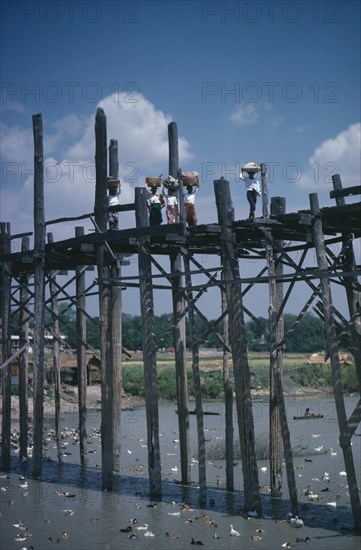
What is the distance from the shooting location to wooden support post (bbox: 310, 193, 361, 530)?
1147cm

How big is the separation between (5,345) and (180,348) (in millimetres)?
5336

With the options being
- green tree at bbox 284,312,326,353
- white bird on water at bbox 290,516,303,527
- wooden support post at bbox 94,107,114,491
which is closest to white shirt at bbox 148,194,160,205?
wooden support post at bbox 94,107,114,491

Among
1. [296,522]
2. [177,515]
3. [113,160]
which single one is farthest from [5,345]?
[296,522]

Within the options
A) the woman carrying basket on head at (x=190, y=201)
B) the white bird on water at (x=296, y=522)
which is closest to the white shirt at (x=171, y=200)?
the woman carrying basket on head at (x=190, y=201)

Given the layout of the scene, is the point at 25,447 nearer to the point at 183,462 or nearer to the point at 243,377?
the point at 183,462

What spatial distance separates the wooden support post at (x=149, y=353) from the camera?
580 inches

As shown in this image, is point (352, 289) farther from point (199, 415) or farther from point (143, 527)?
point (143, 527)

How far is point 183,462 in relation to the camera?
1625 centimetres

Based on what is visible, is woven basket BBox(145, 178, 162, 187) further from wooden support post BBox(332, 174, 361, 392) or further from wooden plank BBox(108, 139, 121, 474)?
wooden support post BBox(332, 174, 361, 392)

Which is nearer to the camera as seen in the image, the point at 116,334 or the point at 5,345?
the point at 116,334

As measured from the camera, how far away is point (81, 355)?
64.8 ft

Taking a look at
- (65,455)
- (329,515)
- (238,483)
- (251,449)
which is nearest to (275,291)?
(251,449)

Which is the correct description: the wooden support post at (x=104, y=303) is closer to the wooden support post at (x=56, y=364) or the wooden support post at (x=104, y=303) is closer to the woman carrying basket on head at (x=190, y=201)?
the woman carrying basket on head at (x=190, y=201)

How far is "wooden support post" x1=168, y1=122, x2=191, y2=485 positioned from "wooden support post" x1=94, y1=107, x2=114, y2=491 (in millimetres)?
1296
